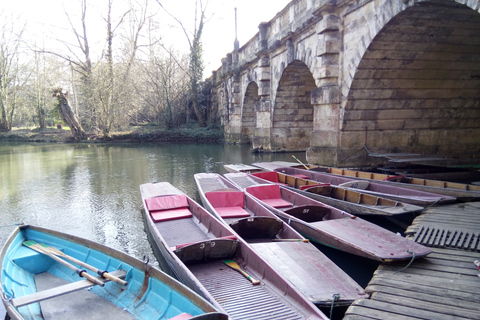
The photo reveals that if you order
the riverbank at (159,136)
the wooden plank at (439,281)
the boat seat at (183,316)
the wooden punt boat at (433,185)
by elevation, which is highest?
the riverbank at (159,136)

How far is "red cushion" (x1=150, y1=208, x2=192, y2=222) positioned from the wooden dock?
2974mm

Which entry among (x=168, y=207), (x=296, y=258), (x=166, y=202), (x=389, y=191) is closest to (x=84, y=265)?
(x=296, y=258)

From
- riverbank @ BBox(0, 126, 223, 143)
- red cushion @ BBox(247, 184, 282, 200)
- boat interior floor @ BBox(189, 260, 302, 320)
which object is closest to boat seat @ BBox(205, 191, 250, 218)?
red cushion @ BBox(247, 184, 282, 200)

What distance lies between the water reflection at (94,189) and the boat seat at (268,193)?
2.07 meters

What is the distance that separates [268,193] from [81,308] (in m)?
4.05

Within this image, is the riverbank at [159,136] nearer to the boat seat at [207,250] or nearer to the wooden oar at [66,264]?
the wooden oar at [66,264]

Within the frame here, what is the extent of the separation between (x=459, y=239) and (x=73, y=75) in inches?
1206

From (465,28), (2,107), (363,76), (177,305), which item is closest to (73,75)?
(2,107)

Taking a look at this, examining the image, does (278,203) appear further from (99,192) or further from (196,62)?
(196,62)

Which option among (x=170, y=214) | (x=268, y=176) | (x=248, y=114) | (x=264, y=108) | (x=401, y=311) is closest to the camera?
(x=401, y=311)

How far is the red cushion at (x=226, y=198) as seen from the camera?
616cm

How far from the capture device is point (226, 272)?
372 centimetres

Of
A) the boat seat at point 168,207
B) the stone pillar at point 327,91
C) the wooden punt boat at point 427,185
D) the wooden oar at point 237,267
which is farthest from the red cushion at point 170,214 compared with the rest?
the stone pillar at point 327,91

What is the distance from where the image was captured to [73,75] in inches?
1150
